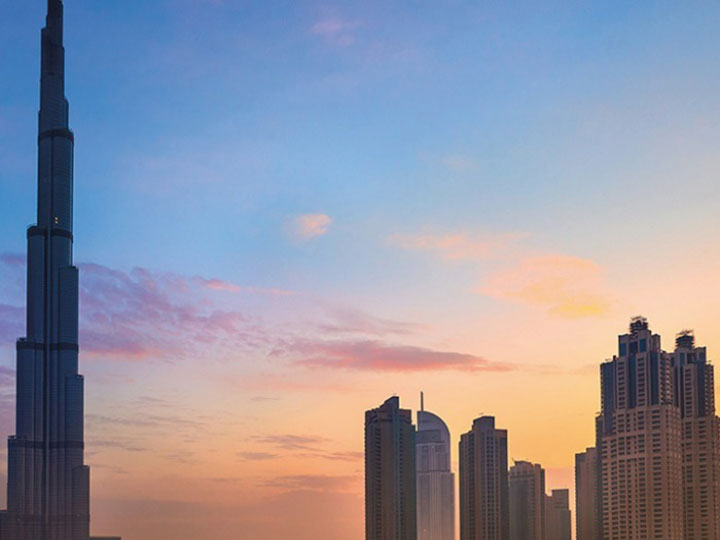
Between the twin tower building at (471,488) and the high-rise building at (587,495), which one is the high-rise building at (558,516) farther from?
the high-rise building at (587,495)

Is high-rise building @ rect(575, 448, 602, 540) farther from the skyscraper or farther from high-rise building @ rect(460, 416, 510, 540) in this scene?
the skyscraper

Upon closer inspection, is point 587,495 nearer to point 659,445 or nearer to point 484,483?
point 484,483

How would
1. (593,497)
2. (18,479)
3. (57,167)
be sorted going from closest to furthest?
(593,497) < (18,479) < (57,167)

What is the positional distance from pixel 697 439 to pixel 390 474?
2149cm

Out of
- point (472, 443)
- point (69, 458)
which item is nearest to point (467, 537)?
point (472, 443)

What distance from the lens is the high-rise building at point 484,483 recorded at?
7688cm

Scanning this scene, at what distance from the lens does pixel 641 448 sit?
70.2m

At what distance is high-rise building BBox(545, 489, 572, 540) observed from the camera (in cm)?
9550

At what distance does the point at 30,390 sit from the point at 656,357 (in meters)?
61.1

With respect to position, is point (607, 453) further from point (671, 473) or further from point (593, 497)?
point (593, 497)

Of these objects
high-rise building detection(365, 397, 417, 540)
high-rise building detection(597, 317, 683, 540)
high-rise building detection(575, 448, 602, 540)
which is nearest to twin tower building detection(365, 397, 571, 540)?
high-rise building detection(365, 397, 417, 540)

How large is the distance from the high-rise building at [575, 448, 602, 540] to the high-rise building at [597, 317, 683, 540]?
5.89 meters

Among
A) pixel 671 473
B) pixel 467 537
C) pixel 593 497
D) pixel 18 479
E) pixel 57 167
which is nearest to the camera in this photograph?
pixel 671 473

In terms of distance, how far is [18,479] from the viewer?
99.8m
